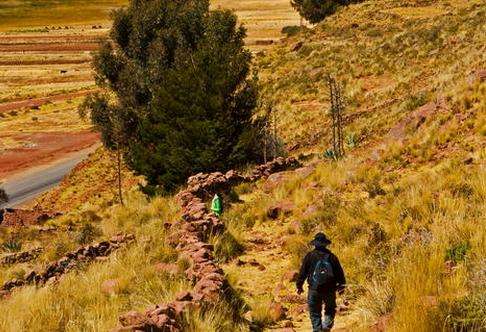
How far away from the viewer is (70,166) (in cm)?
4847

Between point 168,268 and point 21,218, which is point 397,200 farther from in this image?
point 21,218

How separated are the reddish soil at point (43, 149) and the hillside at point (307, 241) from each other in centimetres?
2385

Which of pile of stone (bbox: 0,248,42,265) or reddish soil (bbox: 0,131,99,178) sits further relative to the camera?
reddish soil (bbox: 0,131,99,178)

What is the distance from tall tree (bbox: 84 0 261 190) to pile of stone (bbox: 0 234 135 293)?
9.99m

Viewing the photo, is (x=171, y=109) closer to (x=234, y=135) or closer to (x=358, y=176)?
(x=234, y=135)

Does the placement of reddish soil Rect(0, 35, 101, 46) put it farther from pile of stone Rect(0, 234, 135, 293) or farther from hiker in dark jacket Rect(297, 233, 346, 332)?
hiker in dark jacket Rect(297, 233, 346, 332)

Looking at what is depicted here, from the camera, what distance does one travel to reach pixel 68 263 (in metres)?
13.0

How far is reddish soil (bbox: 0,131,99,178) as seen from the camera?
162 ft

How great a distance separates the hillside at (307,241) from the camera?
7.49 metres

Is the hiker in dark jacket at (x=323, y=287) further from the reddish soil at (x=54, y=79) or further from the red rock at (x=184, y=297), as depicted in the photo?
the reddish soil at (x=54, y=79)

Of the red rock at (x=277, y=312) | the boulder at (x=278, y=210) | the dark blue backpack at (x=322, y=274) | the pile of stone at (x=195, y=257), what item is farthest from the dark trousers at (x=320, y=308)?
the boulder at (x=278, y=210)

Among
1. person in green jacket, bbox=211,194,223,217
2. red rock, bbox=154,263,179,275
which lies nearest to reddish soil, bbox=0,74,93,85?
person in green jacket, bbox=211,194,223,217

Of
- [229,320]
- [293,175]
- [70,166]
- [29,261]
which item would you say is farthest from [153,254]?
[70,166]

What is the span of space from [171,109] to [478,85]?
1281 centimetres
